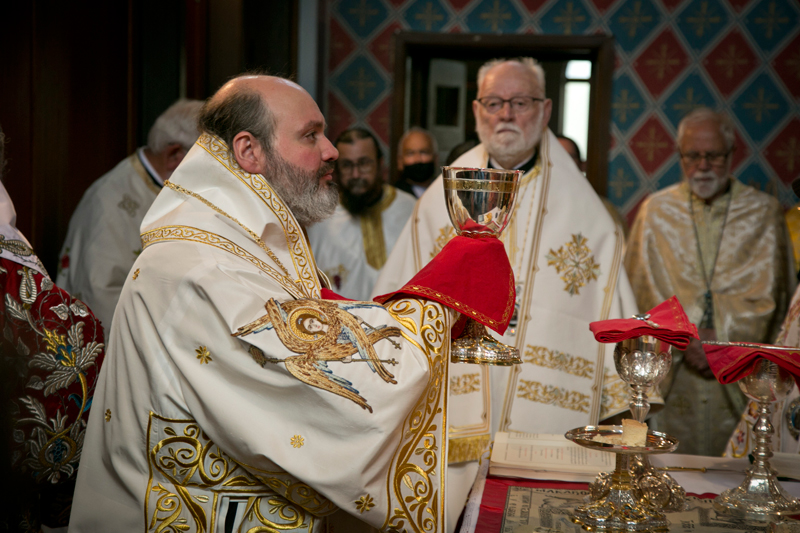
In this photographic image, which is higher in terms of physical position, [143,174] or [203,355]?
[143,174]

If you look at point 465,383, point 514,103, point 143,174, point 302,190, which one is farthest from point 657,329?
point 143,174

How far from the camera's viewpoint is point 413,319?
1.72 m

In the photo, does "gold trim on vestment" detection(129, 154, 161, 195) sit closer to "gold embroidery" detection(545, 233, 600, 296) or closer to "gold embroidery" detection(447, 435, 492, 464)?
"gold embroidery" detection(545, 233, 600, 296)

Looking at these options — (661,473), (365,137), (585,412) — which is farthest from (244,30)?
(661,473)

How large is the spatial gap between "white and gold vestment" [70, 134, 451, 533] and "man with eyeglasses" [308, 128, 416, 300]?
2.78 m

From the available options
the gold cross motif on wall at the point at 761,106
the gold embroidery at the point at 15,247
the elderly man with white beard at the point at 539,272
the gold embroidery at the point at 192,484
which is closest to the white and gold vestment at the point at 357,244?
the elderly man with white beard at the point at 539,272

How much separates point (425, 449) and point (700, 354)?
2860 millimetres

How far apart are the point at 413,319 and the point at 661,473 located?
65 cm

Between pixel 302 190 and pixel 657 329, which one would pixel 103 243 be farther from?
pixel 657 329

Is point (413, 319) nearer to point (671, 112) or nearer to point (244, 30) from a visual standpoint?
point (244, 30)

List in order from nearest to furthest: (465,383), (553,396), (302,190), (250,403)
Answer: (250,403) < (302,190) < (465,383) < (553,396)

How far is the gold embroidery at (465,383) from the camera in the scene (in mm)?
2880

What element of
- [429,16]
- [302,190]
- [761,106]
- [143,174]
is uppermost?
[429,16]

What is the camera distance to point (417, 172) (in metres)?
5.61
